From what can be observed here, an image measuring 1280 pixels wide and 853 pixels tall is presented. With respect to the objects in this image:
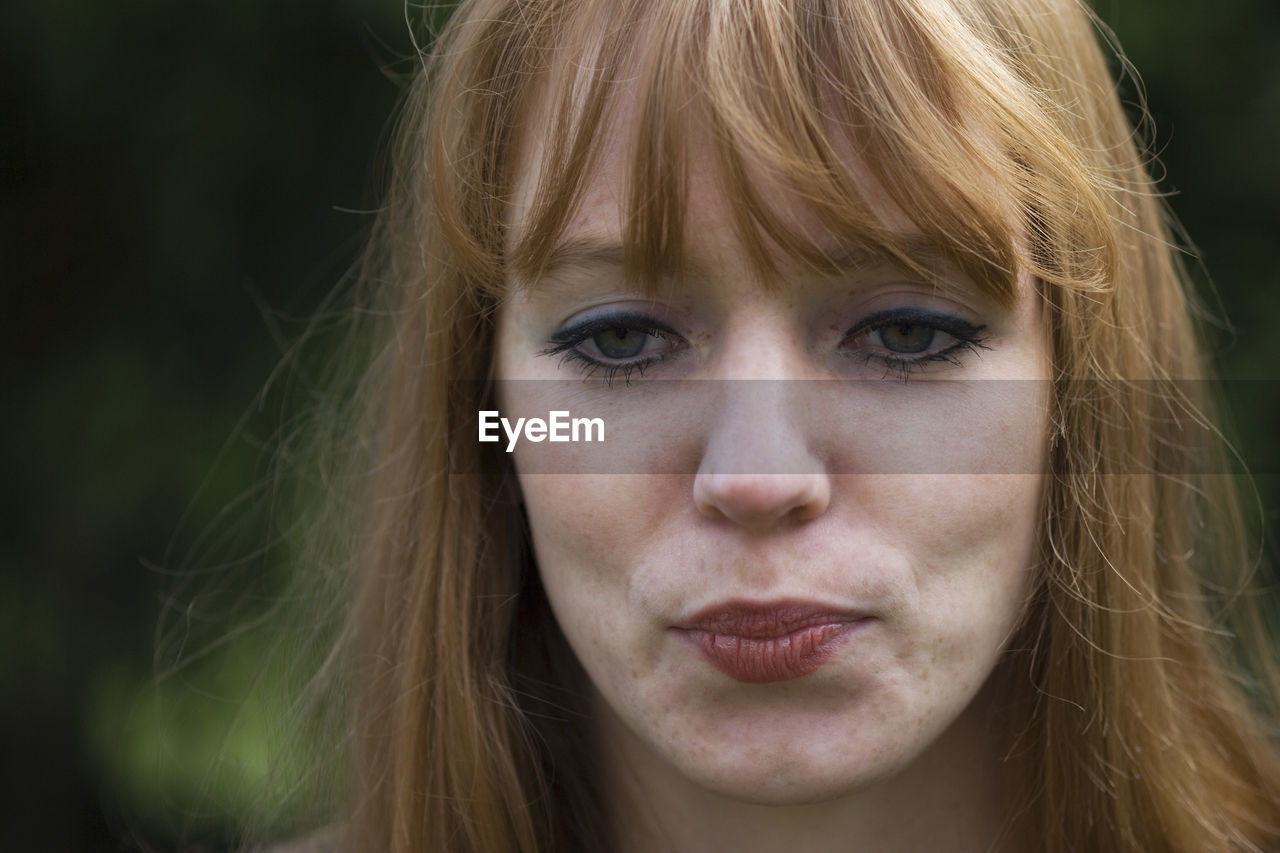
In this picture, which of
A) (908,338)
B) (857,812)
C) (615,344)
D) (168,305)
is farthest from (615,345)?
(168,305)

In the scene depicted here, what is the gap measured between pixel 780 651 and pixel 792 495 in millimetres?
161

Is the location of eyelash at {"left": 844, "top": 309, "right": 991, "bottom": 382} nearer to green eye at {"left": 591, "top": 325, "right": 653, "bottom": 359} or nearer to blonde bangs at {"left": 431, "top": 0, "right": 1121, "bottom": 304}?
blonde bangs at {"left": 431, "top": 0, "right": 1121, "bottom": 304}

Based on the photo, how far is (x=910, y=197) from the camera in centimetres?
112

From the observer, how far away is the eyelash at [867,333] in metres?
1.20

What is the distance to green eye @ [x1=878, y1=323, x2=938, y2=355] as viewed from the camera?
1.21 metres

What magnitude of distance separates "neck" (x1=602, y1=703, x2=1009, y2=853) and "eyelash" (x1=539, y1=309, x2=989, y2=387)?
0.46m

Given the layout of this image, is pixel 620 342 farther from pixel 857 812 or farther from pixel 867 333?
pixel 857 812

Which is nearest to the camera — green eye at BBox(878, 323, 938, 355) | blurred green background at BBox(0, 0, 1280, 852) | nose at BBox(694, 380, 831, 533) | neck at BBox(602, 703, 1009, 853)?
nose at BBox(694, 380, 831, 533)

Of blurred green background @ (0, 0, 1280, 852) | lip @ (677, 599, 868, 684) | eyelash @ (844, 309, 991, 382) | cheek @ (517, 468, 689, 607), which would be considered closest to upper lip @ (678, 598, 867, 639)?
lip @ (677, 599, 868, 684)

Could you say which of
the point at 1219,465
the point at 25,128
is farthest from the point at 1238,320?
the point at 25,128

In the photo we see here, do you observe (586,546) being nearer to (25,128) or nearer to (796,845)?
(796,845)

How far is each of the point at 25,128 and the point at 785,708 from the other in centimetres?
170

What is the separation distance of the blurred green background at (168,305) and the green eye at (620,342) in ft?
3.08

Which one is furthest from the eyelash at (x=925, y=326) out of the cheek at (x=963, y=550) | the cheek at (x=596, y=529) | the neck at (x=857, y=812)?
the neck at (x=857, y=812)
